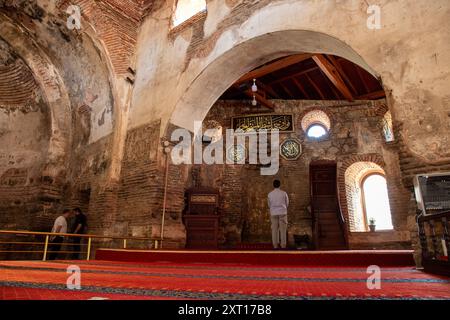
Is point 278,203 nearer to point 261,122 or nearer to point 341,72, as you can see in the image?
point 341,72

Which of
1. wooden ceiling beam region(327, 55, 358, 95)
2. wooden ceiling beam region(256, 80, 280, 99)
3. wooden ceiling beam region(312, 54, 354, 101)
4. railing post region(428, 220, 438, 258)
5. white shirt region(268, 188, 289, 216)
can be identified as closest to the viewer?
railing post region(428, 220, 438, 258)

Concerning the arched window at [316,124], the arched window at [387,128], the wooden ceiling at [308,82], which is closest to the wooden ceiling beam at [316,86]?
the wooden ceiling at [308,82]

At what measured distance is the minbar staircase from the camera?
28.3 ft

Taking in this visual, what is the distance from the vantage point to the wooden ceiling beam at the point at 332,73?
28.1ft

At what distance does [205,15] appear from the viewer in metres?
6.53

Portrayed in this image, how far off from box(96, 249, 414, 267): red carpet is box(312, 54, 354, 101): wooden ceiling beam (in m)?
6.08

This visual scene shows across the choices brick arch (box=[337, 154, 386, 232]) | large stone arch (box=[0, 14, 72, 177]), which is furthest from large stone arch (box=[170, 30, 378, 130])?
brick arch (box=[337, 154, 386, 232])

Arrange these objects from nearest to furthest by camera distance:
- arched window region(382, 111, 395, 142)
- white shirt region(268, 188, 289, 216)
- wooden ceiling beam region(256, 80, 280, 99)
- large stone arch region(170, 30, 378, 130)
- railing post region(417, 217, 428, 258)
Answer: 1. railing post region(417, 217, 428, 258)
2. large stone arch region(170, 30, 378, 130)
3. white shirt region(268, 188, 289, 216)
4. arched window region(382, 111, 395, 142)
5. wooden ceiling beam region(256, 80, 280, 99)

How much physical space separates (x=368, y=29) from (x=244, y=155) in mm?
7652

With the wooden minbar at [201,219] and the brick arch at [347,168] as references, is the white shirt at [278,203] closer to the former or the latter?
the wooden minbar at [201,219]

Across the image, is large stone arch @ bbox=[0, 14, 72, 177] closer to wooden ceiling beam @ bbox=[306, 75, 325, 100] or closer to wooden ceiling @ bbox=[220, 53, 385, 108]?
wooden ceiling @ bbox=[220, 53, 385, 108]
